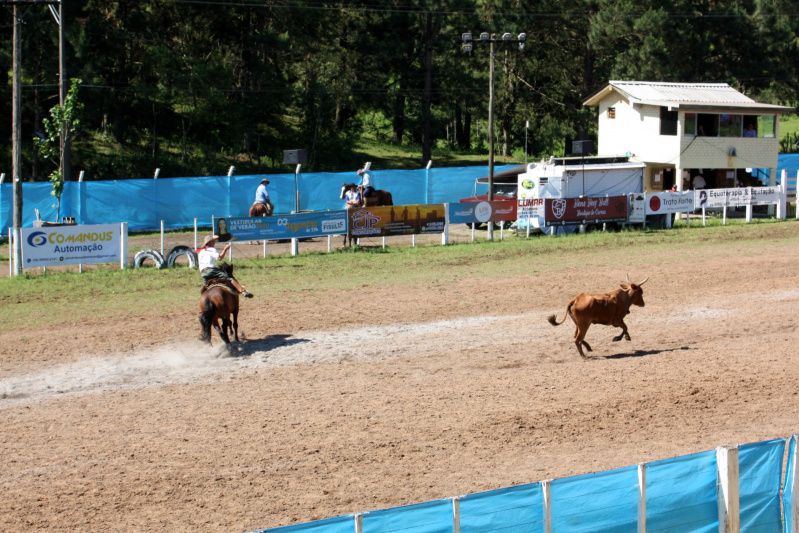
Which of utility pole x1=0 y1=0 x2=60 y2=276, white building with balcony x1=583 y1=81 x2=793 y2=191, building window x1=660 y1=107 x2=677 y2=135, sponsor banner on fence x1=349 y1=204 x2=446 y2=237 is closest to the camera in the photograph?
utility pole x1=0 y1=0 x2=60 y2=276

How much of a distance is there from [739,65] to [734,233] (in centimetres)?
2653

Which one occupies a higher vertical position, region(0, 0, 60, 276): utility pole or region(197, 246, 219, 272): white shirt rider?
region(0, 0, 60, 276): utility pole

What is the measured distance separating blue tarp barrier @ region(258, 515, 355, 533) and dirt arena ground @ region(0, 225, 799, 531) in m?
3.14

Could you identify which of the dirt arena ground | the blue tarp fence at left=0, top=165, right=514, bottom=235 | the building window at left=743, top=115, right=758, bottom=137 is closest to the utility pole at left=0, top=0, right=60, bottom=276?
the blue tarp fence at left=0, top=165, right=514, bottom=235

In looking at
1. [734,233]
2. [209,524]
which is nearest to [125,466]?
[209,524]

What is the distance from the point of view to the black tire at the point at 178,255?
26.1 meters

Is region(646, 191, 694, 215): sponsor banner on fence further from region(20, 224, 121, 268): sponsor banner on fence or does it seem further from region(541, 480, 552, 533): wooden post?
region(541, 480, 552, 533): wooden post

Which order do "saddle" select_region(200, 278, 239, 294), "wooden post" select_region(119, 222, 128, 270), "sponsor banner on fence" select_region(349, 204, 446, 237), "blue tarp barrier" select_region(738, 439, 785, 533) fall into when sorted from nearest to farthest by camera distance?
"blue tarp barrier" select_region(738, 439, 785, 533), "saddle" select_region(200, 278, 239, 294), "wooden post" select_region(119, 222, 128, 270), "sponsor banner on fence" select_region(349, 204, 446, 237)

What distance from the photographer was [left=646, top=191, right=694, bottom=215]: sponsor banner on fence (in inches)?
1292

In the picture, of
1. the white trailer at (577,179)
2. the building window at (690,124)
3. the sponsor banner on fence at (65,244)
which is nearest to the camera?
the sponsor banner on fence at (65,244)

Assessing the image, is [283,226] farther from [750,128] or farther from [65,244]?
[750,128]

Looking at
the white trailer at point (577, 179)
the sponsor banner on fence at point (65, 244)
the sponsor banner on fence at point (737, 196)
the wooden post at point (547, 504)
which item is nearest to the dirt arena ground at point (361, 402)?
the wooden post at point (547, 504)

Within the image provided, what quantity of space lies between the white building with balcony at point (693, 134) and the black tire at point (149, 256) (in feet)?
65.0

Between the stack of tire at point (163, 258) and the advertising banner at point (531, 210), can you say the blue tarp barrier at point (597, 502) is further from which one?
the advertising banner at point (531, 210)
